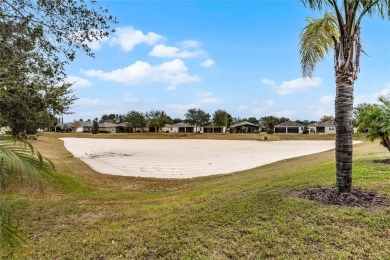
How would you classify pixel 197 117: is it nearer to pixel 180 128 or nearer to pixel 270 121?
pixel 180 128

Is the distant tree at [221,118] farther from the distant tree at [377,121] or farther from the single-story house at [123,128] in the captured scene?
the distant tree at [377,121]

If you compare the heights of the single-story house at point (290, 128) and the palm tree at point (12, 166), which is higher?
the single-story house at point (290, 128)

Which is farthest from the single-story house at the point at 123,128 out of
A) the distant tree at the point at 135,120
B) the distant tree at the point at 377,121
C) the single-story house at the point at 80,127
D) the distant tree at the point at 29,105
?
the distant tree at the point at 377,121

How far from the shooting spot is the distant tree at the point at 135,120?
97812 mm

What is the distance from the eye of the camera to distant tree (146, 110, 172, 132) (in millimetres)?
97062

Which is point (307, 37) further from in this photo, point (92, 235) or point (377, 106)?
point (92, 235)

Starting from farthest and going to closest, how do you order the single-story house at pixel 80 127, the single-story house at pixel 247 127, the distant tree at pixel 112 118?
1. the distant tree at pixel 112 118
2. the single-story house at pixel 80 127
3. the single-story house at pixel 247 127

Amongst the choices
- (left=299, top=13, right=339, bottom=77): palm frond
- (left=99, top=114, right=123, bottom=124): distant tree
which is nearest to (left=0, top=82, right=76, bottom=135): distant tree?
(left=299, top=13, right=339, bottom=77): palm frond

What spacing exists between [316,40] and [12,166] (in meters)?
8.36

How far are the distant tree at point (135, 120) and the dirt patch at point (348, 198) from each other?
93.5 meters

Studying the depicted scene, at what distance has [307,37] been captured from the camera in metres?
8.48

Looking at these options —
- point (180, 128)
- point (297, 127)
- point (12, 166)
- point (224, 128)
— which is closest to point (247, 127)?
point (224, 128)

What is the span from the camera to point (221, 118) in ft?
296

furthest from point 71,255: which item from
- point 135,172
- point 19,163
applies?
point 135,172
